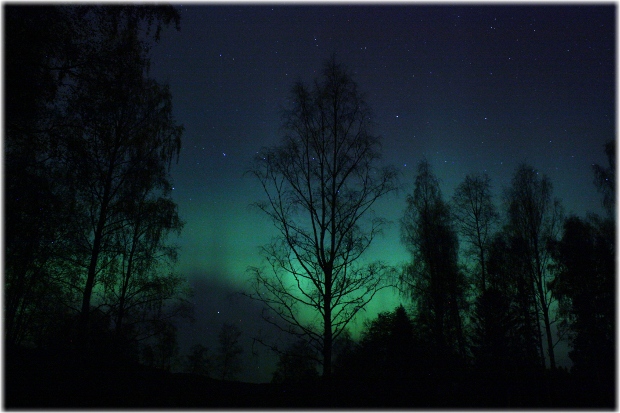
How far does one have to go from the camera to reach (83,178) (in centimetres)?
958

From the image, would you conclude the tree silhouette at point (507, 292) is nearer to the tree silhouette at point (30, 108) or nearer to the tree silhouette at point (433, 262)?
the tree silhouette at point (433, 262)

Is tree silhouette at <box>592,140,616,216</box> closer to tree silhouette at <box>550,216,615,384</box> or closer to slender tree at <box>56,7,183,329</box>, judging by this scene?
tree silhouette at <box>550,216,615,384</box>

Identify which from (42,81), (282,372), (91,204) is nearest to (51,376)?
(42,81)

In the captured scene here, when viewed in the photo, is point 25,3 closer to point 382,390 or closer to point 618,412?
point 382,390

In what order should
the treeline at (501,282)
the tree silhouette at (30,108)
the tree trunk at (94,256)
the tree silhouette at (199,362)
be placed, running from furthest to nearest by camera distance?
the tree silhouette at (199,362)
the treeline at (501,282)
the tree trunk at (94,256)
the tree silhouette at (30,108)

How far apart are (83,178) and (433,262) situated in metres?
16.9

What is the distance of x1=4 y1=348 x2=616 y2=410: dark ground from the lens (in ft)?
20.5

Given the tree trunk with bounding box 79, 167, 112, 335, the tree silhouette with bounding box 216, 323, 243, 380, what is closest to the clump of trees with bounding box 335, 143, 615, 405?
the tree trunk with bounding box 79, 167, 112, 335

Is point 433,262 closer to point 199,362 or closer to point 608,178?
point 608,178

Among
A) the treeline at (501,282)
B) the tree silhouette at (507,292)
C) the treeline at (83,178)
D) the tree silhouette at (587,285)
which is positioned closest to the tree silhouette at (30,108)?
the treeline at (83,178)

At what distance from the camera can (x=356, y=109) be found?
1167 centimetres

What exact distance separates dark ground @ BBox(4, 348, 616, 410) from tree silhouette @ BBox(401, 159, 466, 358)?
918 centimetres

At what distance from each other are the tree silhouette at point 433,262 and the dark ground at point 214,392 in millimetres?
9179

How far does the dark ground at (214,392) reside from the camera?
246 inches
